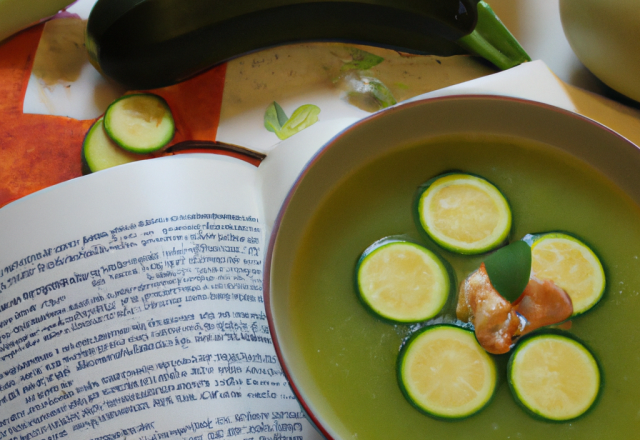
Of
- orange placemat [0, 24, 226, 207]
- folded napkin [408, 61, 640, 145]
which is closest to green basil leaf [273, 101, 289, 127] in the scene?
orange placemat [0, 24, 226, 207]

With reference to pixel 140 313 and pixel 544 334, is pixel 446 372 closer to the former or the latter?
pixel 544 334

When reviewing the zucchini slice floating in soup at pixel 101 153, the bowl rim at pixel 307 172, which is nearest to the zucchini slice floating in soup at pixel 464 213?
the bowl rim at pixel 307 172

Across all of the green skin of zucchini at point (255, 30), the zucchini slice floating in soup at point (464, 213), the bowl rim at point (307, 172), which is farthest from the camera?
the green skin of zucchini at point (255, 30)

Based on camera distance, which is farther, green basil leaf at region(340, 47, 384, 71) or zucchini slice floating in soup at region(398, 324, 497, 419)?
green basil leaf at region(340, 47, 384, 71)

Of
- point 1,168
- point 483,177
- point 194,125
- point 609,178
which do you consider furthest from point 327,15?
point 1,168

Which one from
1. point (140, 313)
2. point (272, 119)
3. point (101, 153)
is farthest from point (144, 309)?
point (272, 119)

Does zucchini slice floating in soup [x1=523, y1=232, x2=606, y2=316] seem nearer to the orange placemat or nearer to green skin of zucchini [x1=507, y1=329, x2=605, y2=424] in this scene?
green skin of zucchini [x1=507, y1=329, x2=605, y2=424]

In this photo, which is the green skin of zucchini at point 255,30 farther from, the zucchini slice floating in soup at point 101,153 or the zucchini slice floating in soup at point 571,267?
the zucchini slice floating in soup at point 571,267
